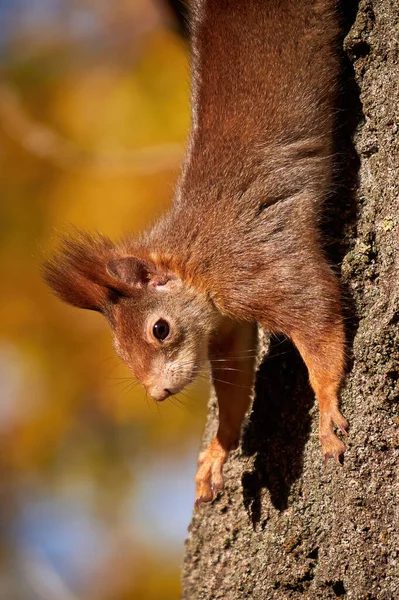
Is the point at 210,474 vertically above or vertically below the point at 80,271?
below

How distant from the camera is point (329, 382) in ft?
8.34

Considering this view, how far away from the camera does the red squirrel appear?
2785 millimetres

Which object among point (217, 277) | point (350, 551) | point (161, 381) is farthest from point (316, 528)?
point (217, 277)

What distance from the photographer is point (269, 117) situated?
9.34ft

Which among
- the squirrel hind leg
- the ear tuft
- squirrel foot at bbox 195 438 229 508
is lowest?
squirrel foot at bbox 195 438 229 508

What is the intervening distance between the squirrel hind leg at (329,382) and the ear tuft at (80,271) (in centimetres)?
80

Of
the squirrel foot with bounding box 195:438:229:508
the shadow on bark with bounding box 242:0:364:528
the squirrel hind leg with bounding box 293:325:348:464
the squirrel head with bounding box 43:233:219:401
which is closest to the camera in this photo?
the squirrel hind leg with bounding box 293:325:348:464

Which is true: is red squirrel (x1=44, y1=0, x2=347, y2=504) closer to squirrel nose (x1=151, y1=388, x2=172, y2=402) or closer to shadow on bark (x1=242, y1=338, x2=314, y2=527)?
squirrel nose (x1=151, y1=388, x2=172, y2=402)

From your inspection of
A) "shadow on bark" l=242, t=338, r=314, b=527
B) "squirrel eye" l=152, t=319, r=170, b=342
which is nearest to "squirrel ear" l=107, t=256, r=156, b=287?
"squirrel eye" l=152, t=319, r=170, b=342

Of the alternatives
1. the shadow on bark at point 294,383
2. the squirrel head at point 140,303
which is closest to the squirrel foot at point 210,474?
the shadow on bark at point 294,383

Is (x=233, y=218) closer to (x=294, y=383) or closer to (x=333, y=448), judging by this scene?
(x=294, y=383)

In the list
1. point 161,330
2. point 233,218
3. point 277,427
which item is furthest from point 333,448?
point 233,218

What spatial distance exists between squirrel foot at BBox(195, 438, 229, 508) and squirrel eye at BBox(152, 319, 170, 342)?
1.56 feet

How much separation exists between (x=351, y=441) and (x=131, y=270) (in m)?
0.97
